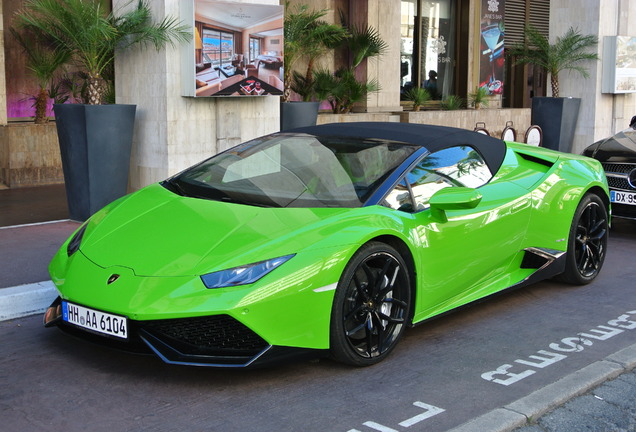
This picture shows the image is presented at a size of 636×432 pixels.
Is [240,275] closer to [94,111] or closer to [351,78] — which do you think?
[94,111]

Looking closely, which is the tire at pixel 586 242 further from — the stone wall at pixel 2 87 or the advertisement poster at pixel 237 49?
the stone wall at pixel 2 87

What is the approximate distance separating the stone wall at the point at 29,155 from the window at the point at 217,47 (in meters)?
4.01

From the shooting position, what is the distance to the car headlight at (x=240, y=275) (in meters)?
4.34

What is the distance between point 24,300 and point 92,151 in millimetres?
3169

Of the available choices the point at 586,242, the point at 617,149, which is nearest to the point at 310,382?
the point at 586,242

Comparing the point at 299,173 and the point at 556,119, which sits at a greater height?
the point at 556,119

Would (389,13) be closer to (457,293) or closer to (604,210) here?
(604,210)

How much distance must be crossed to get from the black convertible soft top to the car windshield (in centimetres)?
11

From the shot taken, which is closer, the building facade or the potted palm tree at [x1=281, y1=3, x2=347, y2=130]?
the building facade

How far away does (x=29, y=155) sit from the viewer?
488 inches

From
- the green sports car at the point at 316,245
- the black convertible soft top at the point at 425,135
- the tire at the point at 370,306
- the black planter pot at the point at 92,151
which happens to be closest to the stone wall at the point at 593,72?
the black planter pot at the point at 92,151

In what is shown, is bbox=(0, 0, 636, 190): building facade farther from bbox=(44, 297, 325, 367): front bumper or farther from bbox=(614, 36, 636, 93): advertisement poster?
bbox=(44, 297, 325, 367): front bumper

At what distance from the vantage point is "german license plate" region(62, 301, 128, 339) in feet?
14.3

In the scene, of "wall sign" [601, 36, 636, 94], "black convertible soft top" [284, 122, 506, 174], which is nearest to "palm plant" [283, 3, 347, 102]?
"wall sign" [601, 36, 636, 94]
